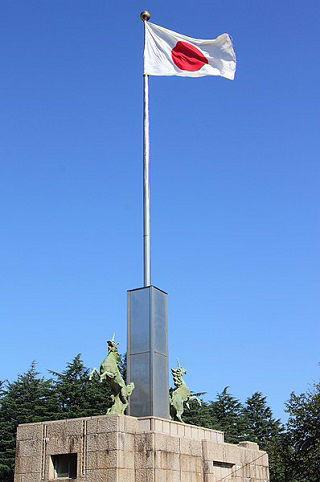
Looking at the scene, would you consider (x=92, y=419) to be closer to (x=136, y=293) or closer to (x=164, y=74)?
(x=136, y=293)

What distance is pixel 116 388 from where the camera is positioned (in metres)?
15.1

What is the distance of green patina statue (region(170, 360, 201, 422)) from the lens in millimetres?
16641

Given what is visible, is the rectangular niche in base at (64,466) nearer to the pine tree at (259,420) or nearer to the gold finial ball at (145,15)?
the gold finial ball at (145,15)

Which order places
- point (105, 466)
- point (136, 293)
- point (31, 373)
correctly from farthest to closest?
1. point (31, 373)
2. point (136, 293)
3. point (105, 466)

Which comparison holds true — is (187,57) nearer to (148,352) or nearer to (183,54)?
(183,54)

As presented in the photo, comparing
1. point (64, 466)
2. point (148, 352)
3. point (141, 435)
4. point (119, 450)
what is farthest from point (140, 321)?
point (64, 466)

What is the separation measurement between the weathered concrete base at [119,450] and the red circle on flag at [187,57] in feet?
32.3

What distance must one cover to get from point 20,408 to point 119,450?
97.6 ft

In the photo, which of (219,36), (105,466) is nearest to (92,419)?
(105,466)

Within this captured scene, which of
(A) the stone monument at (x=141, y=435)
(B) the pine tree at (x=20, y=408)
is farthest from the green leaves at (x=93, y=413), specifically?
(A) the stone monument at (x=141, y=435)

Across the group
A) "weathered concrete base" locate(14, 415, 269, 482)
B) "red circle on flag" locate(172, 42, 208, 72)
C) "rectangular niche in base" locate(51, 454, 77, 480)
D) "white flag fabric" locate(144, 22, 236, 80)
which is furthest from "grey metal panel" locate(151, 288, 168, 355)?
"red circle on flag" locate(172, 42, 208, 72)

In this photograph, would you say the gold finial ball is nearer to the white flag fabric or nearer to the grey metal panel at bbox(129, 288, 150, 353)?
the white flag fabric

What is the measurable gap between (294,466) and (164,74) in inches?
1020

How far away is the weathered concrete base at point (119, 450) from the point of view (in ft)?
44.5
